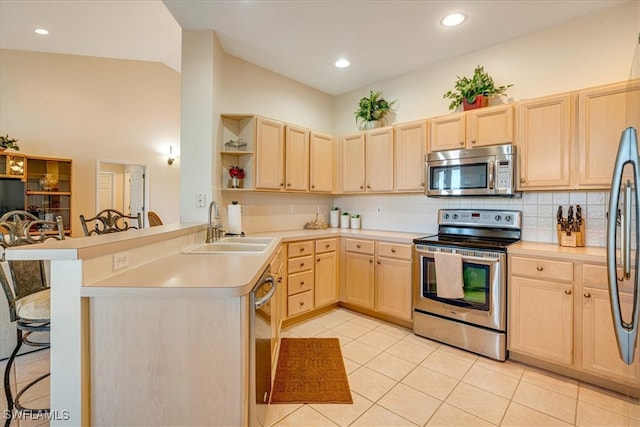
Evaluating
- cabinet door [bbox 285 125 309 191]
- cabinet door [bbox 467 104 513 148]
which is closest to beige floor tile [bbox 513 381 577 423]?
cabinet door [bbox 467 104 513 148]

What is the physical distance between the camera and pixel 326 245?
11.1 feet

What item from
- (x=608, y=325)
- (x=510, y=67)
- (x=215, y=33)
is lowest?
(x=608, y=325)

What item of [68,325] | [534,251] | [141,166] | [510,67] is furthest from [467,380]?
[141,166]

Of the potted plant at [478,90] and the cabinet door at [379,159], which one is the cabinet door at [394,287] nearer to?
the cabinet door at [379,159]

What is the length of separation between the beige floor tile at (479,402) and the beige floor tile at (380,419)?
40cm

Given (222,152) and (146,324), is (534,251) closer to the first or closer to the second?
(146,324)

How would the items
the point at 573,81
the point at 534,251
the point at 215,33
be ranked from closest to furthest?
the point at 534,251 → the point at 573,81 → the point at 215,33

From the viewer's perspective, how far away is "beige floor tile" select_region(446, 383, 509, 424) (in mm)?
1806

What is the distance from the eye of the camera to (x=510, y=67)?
2.88 meters

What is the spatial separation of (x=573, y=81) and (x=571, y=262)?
161 cm

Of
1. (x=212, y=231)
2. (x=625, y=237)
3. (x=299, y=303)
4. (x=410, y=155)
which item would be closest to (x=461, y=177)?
(x=410, y=155)

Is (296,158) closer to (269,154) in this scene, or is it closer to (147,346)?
(269,154)

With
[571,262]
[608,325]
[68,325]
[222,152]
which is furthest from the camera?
[222,152]

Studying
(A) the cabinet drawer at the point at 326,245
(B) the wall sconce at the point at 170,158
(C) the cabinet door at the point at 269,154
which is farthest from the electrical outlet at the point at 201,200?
(B) the wall sconce at the point at 170,158
